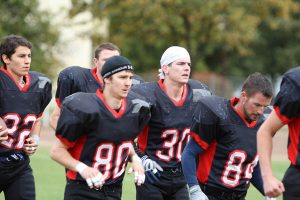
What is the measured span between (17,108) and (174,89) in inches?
55.1

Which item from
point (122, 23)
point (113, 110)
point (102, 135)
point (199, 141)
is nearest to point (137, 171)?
point (102, 135)

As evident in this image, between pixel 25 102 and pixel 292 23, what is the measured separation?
31.3 m

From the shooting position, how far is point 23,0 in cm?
2283

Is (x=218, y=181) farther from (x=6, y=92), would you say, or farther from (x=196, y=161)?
(x=6, y=92)

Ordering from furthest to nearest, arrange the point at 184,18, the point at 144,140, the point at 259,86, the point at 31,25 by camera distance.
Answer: the point at 184,18 → the point at 31,25 → the point at 144,140 → the point at 259,86

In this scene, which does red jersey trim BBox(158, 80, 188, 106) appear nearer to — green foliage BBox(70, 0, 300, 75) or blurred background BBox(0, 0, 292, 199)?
blurred background BBox(0, 0, 292, 199)

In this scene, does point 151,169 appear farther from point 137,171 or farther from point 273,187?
point 273,187

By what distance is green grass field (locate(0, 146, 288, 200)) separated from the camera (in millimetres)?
10344

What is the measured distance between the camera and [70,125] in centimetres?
559

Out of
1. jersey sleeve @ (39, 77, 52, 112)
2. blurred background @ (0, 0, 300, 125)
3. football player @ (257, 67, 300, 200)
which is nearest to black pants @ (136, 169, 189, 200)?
jersey sleeve @ (39, 77, 52, 112)

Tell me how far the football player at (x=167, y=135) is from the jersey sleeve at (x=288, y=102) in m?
2.04

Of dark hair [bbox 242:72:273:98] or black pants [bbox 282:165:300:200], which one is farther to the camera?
dark hair [bbox 242:72:273:98]

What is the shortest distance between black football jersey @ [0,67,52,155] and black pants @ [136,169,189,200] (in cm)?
112

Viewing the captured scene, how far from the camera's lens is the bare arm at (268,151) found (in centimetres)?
486
